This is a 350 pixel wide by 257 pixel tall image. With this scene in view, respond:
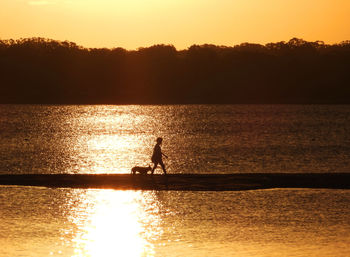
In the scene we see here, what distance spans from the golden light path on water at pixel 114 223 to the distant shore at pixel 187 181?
90cm

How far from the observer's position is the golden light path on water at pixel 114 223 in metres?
24.6

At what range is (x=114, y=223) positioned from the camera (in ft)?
95.9

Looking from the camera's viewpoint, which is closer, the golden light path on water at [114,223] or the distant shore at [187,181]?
the golden light path on water at [114,223]

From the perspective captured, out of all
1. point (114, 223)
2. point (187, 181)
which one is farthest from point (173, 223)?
point (187, 181)

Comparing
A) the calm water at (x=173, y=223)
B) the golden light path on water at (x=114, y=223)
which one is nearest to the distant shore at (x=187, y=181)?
the calm water at (x=173, y=223)

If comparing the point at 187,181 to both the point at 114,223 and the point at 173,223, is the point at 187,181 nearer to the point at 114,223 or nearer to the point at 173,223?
the point at 173,223

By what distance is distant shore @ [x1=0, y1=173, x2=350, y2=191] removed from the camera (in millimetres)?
35469

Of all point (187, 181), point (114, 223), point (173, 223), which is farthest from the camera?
point (187, 181)

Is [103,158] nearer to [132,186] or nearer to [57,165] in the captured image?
[57,165]

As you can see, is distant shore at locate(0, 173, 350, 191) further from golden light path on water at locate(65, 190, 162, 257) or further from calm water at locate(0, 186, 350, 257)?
golden light path on water at locate(65, 190, 162, 257)

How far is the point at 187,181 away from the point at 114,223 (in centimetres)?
785

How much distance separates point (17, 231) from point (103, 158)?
4555cm

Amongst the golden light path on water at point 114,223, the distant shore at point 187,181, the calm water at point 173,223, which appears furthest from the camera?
the distant shore at point 187,181

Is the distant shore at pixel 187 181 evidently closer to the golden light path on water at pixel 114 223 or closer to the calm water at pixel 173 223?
the calm water at pixel 173 223
